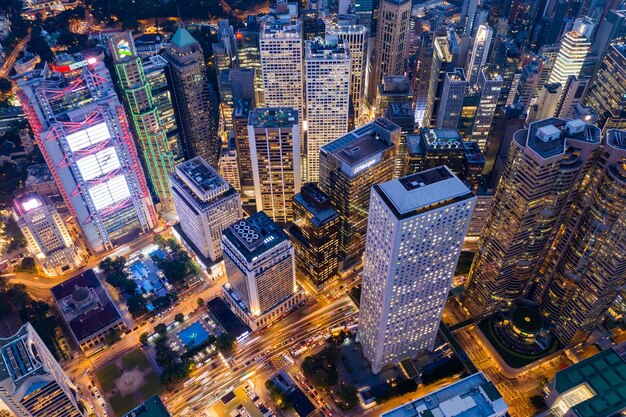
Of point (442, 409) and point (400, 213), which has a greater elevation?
point (400, 213)

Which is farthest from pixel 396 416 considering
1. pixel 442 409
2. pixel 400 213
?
pixel 400 213

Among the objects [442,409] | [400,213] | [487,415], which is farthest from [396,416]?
[400,213]

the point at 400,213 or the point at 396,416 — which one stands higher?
the point at 400,213

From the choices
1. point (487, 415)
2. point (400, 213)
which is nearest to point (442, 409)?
point (487, 415)

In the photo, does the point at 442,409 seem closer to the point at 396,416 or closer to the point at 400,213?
the point at 396,416

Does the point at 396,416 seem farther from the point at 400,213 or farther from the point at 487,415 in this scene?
the point at 400,213

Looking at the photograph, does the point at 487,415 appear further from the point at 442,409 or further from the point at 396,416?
the point at 396,416
